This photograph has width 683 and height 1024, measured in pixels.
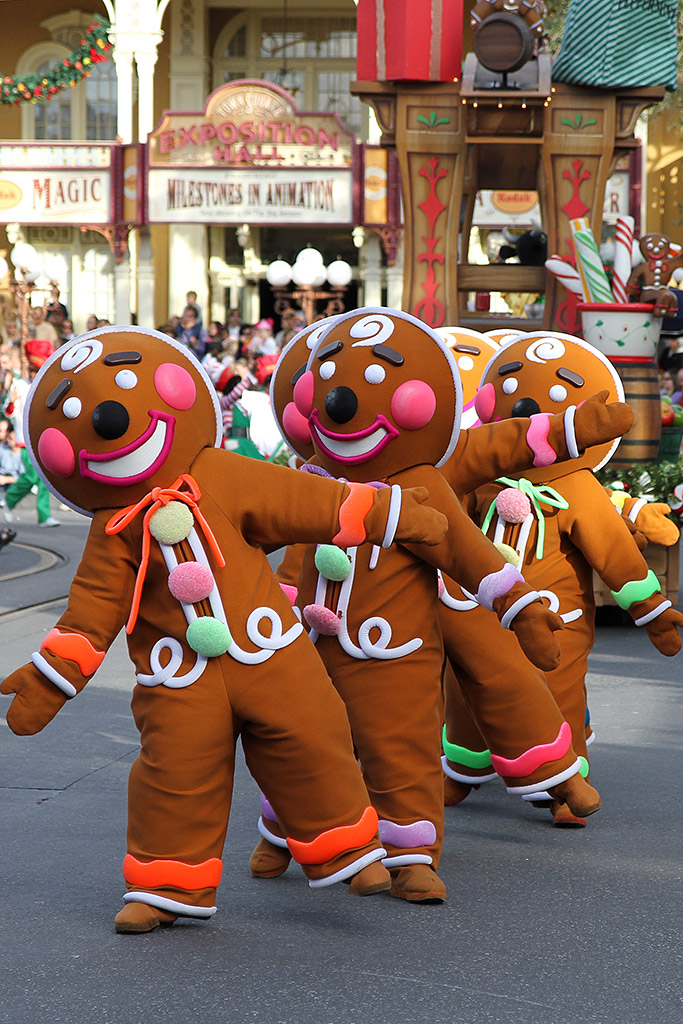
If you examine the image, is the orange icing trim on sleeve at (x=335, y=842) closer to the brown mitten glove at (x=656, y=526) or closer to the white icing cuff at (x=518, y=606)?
the white icing cuff at (x=518, y=606)

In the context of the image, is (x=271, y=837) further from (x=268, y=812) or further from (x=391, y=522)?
(x=391, y=522)

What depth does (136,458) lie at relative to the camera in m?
3.66

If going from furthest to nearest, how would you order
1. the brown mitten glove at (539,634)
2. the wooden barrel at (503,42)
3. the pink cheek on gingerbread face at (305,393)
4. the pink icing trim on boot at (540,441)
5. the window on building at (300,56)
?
1. the window on building at (300,56)
2. the wooden barrel at (503,42)
3. the pink icing trim on boot at (540,441)
4. the pink cheek on gingerbread face at (305,393)
5. the brown mitten glove at (539,634)

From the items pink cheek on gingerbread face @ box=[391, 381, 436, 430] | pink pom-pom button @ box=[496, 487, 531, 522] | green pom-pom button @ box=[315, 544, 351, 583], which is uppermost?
pink cheek on gingerbread face @ box=[391, 381, 436, 430]

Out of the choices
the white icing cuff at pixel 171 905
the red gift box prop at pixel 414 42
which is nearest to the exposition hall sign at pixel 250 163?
the red gift box prop at pixel 414 42

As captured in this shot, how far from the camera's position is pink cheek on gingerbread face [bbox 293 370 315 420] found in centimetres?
408

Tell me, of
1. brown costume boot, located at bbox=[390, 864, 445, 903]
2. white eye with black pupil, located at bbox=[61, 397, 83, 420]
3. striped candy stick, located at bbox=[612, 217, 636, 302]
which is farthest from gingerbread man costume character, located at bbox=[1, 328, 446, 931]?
striped candy stick, located at bbox=[612, 217, 636, 302]

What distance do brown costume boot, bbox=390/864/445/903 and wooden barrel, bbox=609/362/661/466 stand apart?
5156 millimetres

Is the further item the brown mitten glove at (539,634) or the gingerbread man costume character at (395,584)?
the gingerbread man costume character at (395,584)

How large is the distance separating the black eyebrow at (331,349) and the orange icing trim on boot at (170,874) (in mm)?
1475

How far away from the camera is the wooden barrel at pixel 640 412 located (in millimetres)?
8641

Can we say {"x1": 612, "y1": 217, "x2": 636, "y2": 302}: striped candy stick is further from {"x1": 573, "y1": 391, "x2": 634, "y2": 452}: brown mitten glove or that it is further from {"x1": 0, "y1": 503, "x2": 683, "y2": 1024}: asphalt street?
{"x1": 573, "y1": 391, "x2": 634, "y2": 452}: brown mitten glove

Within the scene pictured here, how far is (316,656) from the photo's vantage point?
3729mm

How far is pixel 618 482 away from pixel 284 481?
5141mm
